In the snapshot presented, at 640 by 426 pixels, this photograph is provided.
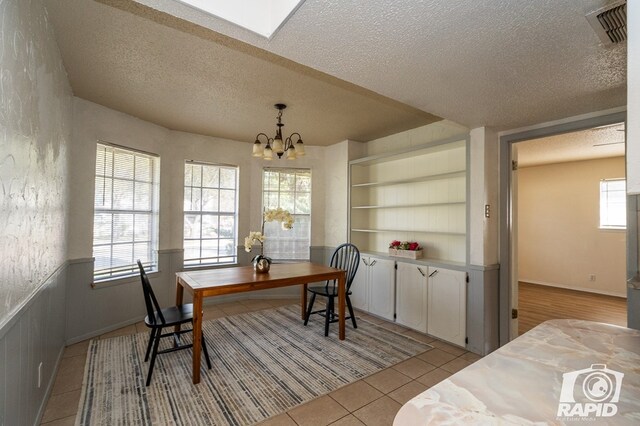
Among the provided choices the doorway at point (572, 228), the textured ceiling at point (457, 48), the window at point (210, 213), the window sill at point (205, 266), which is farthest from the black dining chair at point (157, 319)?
the doorway at point (572, 228)

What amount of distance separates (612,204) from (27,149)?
7608 millimetres

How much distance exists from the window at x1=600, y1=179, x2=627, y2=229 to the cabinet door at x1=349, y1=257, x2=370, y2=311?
15.0 ft

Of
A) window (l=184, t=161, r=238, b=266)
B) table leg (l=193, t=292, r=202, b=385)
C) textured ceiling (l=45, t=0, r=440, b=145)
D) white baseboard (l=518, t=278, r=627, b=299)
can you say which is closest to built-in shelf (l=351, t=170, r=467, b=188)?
textured ceiling (l=45, t=0, r=440, b=145)

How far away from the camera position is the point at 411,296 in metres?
3.59

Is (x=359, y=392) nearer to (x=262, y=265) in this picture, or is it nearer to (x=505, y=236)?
(x=262, y=265)

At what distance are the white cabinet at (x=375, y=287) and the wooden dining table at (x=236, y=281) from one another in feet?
2.62

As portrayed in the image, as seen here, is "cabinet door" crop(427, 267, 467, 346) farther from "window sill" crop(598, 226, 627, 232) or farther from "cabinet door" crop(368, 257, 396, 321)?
"window sill" crop(598, 226, 627, 232)

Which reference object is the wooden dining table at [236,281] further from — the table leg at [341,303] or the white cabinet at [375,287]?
the white cabinet at [375,287]

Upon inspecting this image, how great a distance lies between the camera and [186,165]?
443cm

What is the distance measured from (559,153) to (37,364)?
6951mm

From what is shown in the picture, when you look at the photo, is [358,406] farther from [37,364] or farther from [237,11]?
[237,11]

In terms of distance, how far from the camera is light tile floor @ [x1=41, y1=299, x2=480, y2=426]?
6.60 ft

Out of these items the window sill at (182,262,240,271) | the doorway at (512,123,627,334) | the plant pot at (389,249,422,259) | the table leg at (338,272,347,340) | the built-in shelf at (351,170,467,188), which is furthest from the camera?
the doorway at (512,123,627,334)

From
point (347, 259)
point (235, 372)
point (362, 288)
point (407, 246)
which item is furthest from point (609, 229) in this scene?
point (235, 372)
